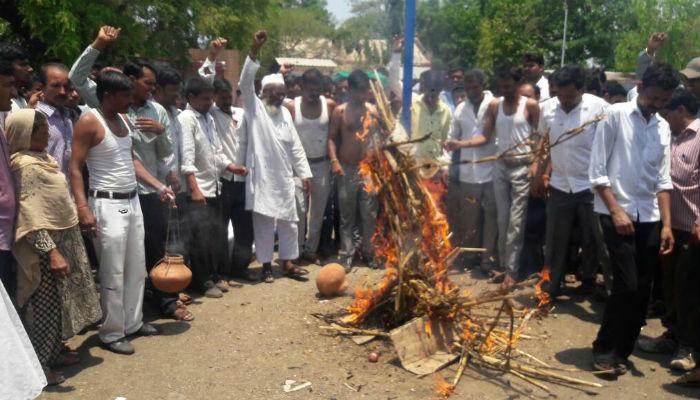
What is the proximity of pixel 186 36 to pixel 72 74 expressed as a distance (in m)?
15.8

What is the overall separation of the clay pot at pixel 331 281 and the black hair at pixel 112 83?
8.02 feet

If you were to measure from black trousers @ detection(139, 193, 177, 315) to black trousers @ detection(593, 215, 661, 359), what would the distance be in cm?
356

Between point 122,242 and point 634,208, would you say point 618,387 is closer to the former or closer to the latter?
point 634,208

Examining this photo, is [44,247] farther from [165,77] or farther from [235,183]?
[235,183]

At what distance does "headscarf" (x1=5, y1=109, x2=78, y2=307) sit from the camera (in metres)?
4.05

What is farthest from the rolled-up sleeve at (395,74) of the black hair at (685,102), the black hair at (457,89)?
the black hair at (457,89)

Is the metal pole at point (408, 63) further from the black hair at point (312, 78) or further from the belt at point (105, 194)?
the belt at point (105, 194)

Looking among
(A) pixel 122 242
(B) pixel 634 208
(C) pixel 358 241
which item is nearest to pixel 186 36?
(C) pixel 358 241

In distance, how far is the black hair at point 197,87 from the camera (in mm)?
6178

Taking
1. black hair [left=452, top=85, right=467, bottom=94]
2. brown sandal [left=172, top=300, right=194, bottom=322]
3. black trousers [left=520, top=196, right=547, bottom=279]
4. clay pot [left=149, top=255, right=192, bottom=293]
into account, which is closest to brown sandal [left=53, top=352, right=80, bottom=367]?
clay pot [left=149, top=255, right=192, bottom=293]

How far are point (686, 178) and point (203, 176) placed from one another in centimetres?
429

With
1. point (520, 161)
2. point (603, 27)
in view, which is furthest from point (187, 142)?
point (603, 27)

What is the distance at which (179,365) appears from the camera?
15.0ft

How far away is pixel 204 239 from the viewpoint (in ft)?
20.7
